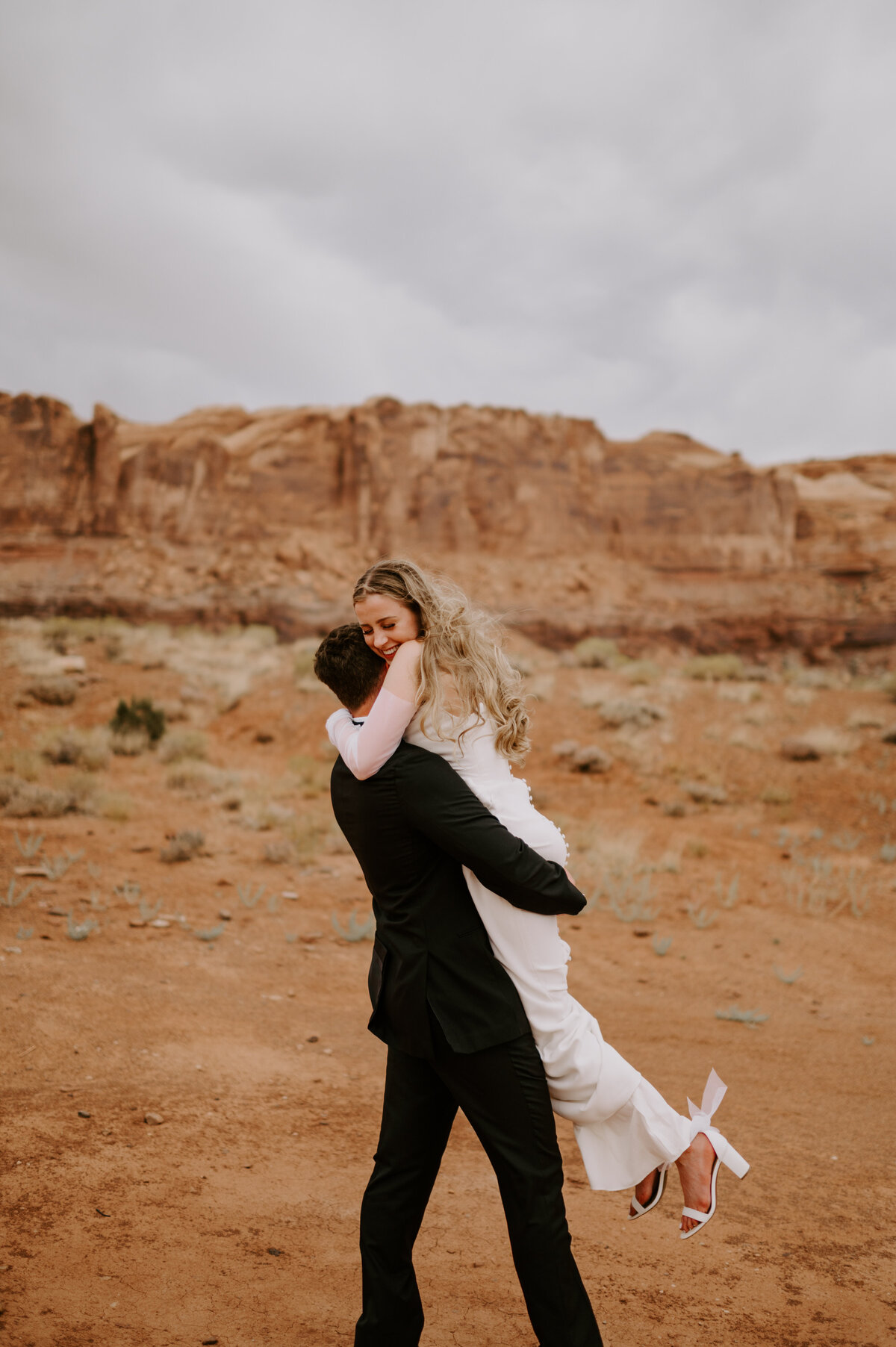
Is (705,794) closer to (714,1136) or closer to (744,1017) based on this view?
(744,1017)

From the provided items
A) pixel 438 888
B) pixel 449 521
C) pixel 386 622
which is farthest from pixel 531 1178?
pixel 449 521

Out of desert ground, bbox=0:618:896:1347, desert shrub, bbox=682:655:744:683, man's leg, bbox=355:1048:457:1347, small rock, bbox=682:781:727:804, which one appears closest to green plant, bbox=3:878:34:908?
desert ground, bbox=0:618:896:1347

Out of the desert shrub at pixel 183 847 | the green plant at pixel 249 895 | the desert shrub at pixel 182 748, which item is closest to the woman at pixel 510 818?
the green plant at pixel 249 895

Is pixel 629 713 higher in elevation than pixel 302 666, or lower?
lower

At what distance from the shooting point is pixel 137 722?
14547mm

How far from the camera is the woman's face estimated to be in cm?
205

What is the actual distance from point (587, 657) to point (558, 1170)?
68.5 ft

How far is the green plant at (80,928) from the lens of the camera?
600cm

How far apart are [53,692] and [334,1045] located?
14.2m

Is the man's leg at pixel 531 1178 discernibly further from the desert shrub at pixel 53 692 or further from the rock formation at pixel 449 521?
the rock formation at pixel 449 521

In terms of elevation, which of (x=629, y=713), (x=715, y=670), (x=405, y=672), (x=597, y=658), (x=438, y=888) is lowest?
(x=629, y=713)

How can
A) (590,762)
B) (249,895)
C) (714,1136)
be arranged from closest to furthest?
(714,1136) → (249,895) → (590,762)

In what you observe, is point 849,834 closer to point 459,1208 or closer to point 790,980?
point 790,980

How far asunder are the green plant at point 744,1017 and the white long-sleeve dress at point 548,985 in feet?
13.7
